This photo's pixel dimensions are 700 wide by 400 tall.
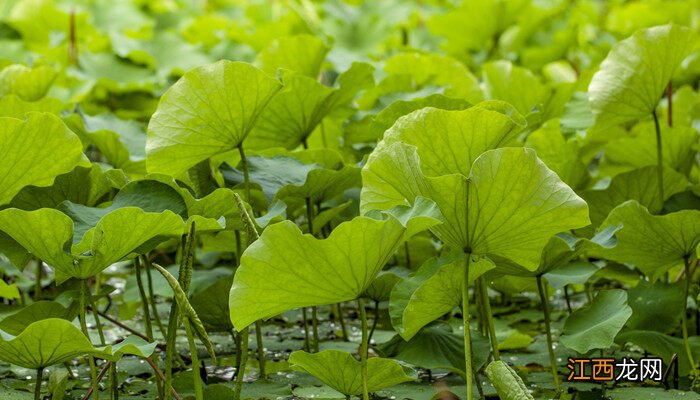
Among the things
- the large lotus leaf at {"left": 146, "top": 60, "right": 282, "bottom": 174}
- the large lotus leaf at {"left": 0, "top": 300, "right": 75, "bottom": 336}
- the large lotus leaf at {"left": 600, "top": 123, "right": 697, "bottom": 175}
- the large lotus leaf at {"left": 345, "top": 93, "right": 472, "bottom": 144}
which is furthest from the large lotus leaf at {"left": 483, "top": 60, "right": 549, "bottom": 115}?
the large lotus leaf at {"left": 0, "top": 300, "right": 75, "bottom": 336}

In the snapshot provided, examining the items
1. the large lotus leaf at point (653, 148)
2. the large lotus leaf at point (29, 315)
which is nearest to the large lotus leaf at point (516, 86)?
the large lotus leaf at point (653, 148)

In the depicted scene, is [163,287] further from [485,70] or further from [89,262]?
[485,70]

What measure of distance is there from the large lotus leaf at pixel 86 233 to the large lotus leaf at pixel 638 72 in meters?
0.73

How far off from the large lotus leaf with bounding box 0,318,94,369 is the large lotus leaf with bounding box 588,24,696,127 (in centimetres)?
88

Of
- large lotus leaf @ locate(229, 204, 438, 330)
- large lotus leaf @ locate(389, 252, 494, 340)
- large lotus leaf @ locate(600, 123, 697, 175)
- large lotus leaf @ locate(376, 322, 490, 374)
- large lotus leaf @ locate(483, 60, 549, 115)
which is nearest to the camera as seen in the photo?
large lotus leaf @ locate(229, 204, 438, 330)

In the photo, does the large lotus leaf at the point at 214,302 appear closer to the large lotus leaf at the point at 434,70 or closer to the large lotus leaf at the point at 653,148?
the large lotus leaf at the point at 434,70

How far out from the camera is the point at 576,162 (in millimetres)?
1601

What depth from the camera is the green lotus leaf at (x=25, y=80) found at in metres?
1.69

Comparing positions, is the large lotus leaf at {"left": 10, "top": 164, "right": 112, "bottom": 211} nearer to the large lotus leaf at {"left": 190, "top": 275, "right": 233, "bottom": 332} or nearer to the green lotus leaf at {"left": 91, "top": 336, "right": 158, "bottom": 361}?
the large lotus leaf at {"left": 190, "top": 275, "right": 233, "bottom": 332}

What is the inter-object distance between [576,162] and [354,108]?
454 millimetres

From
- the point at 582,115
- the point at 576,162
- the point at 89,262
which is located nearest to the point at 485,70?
the point at 582,115

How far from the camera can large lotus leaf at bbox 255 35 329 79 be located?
5.58 ft

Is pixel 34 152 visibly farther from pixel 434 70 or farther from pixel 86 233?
pixel 434 70

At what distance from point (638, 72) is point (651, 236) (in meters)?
0.26
